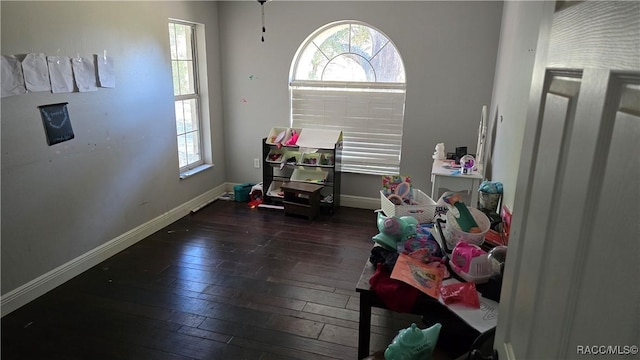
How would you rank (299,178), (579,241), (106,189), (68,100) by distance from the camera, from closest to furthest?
(579,241) → (68,100) → (106,189) → (299,178)

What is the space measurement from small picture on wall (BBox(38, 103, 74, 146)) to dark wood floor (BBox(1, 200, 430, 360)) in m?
1.03

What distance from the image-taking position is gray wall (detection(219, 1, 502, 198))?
3.85 m

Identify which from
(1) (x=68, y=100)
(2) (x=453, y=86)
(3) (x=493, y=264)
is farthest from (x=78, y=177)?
(2) (x=453, y=86)

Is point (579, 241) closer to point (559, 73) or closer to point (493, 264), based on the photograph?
point (559, 73)

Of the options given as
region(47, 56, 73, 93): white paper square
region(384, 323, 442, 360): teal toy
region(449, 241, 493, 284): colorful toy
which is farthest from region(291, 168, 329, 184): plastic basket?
region(384, 323, 442, 360): teal toy

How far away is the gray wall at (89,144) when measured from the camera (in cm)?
248

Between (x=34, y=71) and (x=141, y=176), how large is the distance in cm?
127

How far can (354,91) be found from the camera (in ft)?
14.3

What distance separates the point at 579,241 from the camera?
57 centimetres

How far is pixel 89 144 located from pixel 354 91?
8.59ft

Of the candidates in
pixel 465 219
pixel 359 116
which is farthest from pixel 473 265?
pixel 359 116

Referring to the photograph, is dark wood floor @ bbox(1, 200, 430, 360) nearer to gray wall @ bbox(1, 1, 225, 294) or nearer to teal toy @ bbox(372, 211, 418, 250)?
gray wall @ bbox(1, 1, 225, 294)

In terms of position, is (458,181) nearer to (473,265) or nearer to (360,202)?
(473,265)

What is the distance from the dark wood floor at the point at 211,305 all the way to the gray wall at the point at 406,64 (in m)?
1.34
